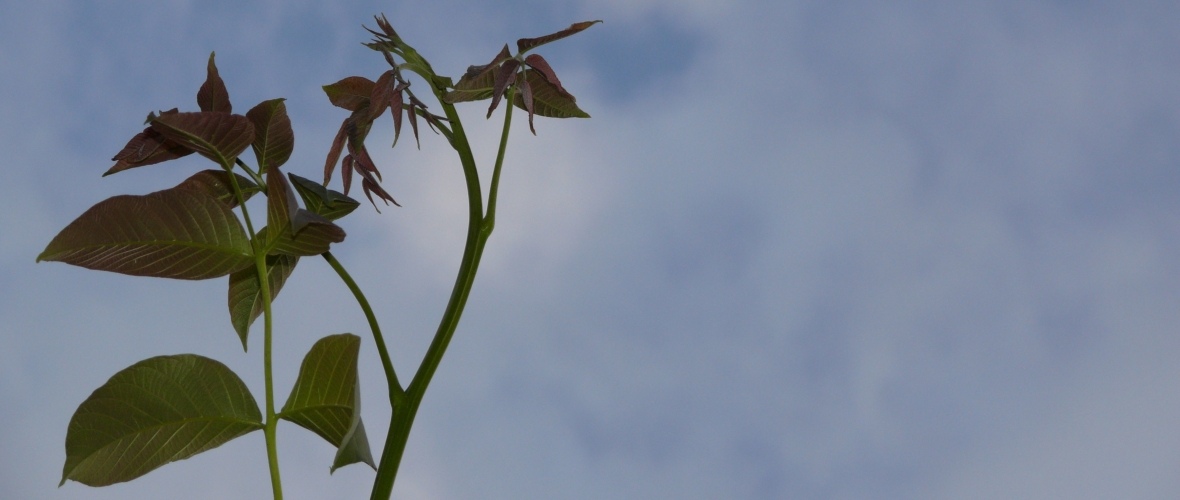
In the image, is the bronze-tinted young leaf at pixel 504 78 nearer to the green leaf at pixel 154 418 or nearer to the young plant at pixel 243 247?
the young plant at pixel 243 247

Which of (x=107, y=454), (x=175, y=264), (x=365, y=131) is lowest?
(x=107, y=454)

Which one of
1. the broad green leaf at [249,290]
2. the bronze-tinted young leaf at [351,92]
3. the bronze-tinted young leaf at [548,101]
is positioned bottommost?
the broad green leaf at [249,290]

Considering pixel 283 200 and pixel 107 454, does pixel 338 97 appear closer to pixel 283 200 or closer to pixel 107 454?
pixel 283 200

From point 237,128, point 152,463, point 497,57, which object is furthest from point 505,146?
point 152,463

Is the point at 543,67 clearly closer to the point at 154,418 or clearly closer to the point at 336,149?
the point at 336,149

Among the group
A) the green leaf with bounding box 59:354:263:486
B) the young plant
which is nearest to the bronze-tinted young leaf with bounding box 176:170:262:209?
the young plant

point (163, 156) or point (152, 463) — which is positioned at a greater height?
point (163, 156)

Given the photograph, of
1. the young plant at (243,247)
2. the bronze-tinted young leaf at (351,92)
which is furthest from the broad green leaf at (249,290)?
the bronze-tinted young leaf at (351,92)
